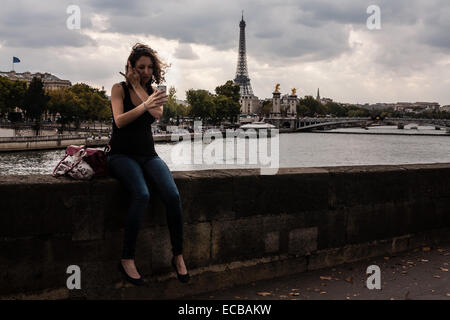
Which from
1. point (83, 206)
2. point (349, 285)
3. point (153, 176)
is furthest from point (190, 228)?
point (349, 285)

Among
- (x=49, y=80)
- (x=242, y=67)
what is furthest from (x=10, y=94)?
(x=242, y=67)

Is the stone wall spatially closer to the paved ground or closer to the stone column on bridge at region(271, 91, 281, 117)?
the paved ground

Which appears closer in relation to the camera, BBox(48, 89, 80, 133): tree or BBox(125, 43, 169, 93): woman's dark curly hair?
BBox(125, 43, 169, 93): woman's dark curly hair

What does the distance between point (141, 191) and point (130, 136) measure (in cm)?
42

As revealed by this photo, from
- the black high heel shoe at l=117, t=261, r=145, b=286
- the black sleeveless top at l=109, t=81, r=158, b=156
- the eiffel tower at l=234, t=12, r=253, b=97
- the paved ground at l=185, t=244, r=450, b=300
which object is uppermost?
the eiffel tower at l=234, t=12, r=253, b=97

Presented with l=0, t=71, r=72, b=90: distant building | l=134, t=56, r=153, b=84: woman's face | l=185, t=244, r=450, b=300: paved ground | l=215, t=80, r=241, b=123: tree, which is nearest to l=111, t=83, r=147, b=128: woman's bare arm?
l=134, t=56, r=153, b=84: woman's face

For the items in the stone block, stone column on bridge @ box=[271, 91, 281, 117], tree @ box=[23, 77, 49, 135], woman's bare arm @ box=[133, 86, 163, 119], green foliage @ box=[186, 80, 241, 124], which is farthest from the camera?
stone column on bridge @ box=[271, 91, 281, 117]

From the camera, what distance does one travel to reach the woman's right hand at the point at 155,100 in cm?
308

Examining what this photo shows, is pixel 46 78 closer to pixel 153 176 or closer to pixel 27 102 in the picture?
pixel 27 102

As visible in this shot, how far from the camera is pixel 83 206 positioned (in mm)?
2994

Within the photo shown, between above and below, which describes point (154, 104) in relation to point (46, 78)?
below

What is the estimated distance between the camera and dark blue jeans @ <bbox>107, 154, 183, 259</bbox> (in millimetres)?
2953

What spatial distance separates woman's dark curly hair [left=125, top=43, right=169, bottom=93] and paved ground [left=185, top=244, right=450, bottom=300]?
157cm

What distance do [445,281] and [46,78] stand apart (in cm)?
13785
